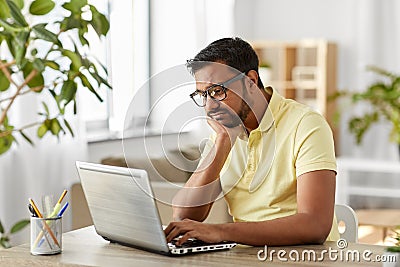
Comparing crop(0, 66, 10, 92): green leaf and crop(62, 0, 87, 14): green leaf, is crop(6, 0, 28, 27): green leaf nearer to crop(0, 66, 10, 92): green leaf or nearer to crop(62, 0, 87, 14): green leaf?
crop(62, 0, 87, 14): green leaf

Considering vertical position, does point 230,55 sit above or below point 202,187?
above

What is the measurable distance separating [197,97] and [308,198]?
0.38 meters

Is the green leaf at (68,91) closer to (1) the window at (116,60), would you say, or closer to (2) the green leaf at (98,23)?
(2) the green leaf at (98,23)

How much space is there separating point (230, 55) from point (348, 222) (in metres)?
0.64

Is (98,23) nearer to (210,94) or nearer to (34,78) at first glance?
(34,78)

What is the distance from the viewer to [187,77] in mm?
1933

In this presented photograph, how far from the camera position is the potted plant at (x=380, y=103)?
5607 mm

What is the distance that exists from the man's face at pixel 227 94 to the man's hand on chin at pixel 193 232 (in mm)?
299

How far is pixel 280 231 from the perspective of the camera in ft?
6.33

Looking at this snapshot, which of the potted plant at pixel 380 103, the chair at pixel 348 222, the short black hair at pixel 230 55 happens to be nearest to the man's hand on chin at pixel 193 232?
the short black hair at pixel 230 55

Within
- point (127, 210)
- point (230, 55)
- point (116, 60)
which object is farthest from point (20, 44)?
point (116, 60)

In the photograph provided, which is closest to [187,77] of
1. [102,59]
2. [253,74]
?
[253,74]

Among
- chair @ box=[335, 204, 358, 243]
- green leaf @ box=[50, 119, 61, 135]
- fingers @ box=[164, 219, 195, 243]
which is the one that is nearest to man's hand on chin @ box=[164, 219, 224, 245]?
fingers @ box=[164, 219, 195, 243]

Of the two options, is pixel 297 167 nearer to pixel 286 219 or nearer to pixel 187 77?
pixel 286 219
